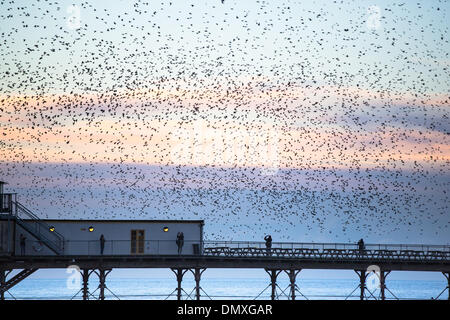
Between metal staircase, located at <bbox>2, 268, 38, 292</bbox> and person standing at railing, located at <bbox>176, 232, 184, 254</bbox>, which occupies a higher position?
person standing at railing, located at <bbox>176, 232, 184, 254</bbox>

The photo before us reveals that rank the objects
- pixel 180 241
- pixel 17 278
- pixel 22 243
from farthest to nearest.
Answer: pixel 17 278 < pixel 180 241 < pixel 22 243

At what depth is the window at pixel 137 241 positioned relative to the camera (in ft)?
229

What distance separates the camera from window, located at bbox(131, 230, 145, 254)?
69.8 metres

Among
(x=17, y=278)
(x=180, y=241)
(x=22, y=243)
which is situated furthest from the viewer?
(x=17, y=278)

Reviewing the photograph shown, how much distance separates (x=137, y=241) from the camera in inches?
2753

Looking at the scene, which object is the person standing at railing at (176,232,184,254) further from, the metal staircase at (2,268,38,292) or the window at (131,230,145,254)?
the metal staircase at (2,268,38,292)

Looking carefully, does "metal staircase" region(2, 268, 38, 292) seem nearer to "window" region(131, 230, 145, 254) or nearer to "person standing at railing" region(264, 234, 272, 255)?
"window" region(131, 230, 145, 254)

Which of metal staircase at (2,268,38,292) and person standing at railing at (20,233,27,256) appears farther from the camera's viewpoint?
metal staircase at (2,268,38,292)

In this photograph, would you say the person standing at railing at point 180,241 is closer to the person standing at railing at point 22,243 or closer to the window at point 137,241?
the window at point 137,241

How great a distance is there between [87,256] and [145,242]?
4.76m

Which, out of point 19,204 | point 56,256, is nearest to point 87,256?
point 56,256

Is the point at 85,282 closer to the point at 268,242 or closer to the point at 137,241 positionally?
the point at 137,241

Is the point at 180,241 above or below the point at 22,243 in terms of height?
above
